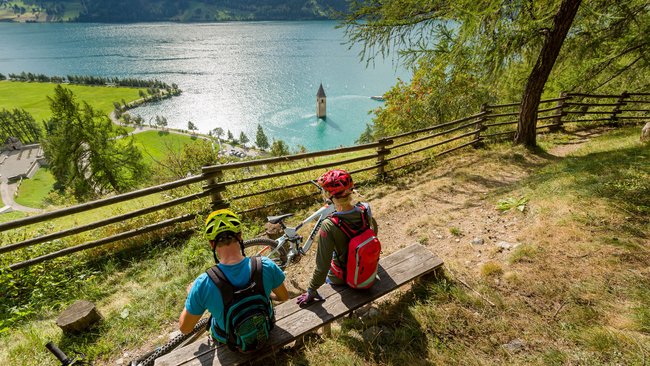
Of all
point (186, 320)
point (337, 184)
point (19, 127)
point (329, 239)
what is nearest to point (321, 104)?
point (337, 184)

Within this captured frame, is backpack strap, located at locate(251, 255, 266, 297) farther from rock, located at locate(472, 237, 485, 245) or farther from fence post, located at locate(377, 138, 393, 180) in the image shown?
fence post, located at locate(377, 138, 393, 180)

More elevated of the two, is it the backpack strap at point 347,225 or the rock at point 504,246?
the backpack strap at point 347,225

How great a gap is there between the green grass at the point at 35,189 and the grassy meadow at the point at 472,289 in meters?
72.9

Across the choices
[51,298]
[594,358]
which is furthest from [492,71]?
[51,298]

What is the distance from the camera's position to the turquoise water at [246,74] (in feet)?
295

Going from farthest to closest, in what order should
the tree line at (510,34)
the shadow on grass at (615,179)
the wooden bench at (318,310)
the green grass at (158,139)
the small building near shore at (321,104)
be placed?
1. the small building near shore at (321,104)
2. the green grass at (158,139)
3. the tree line at (510,34)
4. the shadow on grass at (615,179)
5. the wooden bench at (318,310)

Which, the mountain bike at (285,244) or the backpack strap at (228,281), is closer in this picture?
the backpack strap at (228,281)

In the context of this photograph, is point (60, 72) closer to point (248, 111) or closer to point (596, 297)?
point (248, 111)

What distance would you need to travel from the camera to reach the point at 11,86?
5089 inches

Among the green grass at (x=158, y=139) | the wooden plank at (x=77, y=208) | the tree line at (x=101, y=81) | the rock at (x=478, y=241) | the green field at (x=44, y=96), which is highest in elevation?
the wooden plank at (x=77, y=208)

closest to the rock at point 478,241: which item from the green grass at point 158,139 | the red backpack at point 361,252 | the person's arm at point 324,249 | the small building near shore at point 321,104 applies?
the red backpack at point 361,252

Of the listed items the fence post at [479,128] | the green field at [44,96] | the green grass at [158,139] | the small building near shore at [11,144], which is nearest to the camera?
the fence post at [479,128]

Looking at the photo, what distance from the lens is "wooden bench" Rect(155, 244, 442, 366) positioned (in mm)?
2918

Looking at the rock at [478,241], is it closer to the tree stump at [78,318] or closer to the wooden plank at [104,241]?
the wooden plank at [104,241]
